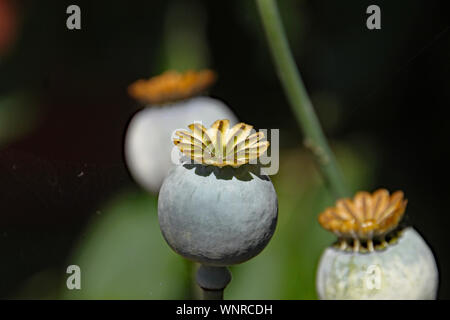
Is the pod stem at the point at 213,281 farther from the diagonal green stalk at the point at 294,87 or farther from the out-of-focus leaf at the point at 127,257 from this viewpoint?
the out-of-focus leaf at the point at 127,257

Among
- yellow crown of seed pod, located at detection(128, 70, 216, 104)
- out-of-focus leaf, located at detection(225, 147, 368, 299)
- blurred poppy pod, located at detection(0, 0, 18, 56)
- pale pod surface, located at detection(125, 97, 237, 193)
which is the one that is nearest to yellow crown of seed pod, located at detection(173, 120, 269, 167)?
pale pod surface, located at detection(125, 97, 237, 193)

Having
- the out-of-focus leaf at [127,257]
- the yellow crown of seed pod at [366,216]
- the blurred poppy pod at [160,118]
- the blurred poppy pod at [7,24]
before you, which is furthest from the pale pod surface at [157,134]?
the blurred poppy pod at [7,24]

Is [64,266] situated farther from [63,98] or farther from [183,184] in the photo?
[183,184]

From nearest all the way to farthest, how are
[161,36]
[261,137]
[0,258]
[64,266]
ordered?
[261,137] < [0,258] < [64,266] < [161,36]

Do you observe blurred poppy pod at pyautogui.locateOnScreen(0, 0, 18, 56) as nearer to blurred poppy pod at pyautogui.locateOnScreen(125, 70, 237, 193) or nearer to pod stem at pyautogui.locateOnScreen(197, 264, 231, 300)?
blurred poppy pod at pyautogui.locateOnScreen(125, 70, 237, 193)

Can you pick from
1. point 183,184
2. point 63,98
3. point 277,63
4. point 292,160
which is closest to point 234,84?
point 292,160

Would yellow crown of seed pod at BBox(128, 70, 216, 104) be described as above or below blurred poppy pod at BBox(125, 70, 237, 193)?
above

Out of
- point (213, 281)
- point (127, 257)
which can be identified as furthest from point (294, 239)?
point (213, 281)

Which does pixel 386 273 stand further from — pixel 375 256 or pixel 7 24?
pixel 7 24
